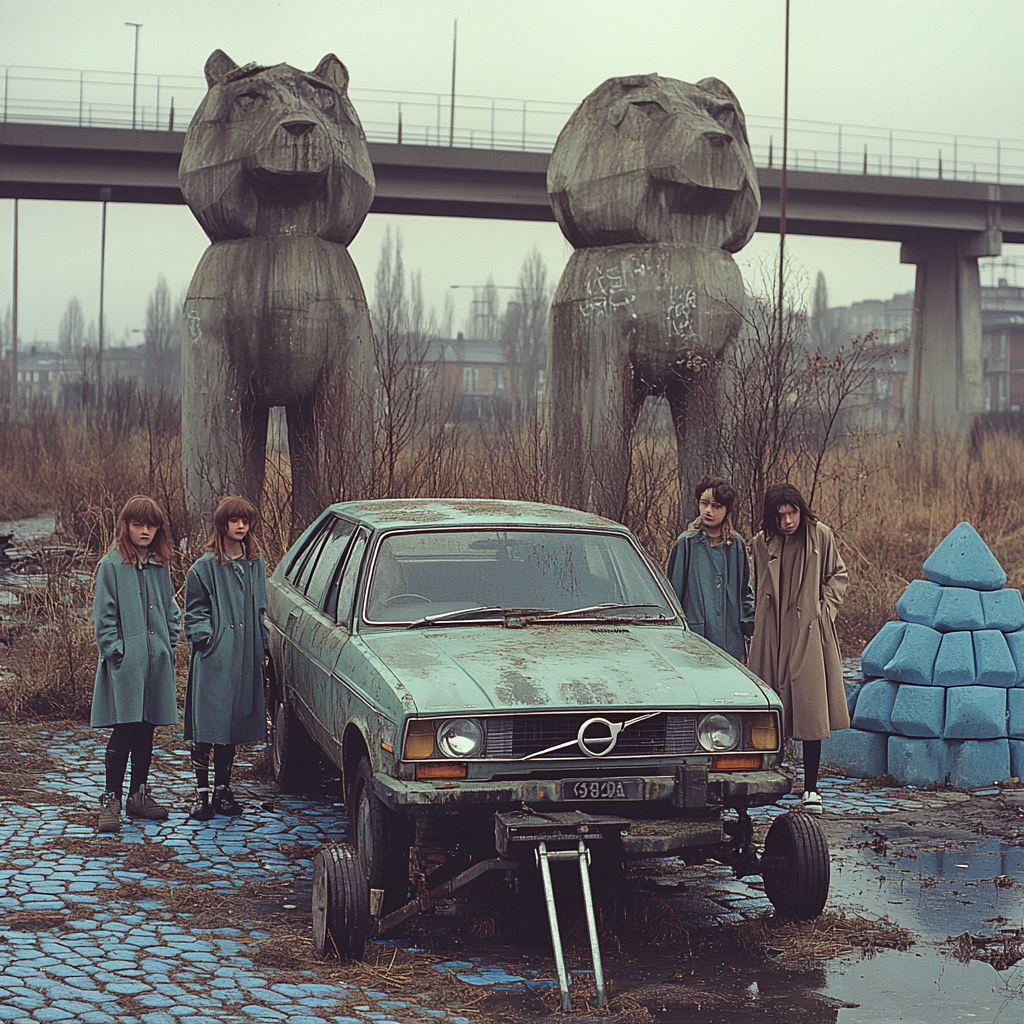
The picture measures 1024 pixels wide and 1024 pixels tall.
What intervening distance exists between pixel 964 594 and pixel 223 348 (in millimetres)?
6257

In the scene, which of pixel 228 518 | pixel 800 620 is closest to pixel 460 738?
pixel 228 518

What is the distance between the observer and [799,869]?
5543 mm

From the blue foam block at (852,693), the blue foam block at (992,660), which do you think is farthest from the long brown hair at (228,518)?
the blue foam block at (992,660)

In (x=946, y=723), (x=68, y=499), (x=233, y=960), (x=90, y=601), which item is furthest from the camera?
(x=68, y=499)

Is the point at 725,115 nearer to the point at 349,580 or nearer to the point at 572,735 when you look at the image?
the point at 349,580

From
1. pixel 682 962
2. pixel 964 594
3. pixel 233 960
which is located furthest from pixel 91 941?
pixel 964 594

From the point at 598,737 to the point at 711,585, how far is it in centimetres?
235

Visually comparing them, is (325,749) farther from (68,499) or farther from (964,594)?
(68,499)

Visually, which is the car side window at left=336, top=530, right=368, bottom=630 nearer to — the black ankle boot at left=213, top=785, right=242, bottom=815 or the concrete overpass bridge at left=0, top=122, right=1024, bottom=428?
the black ankle boot at left=213, top=785, right=242, bottom=815

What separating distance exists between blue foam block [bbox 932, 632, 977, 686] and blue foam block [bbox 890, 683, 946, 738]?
0.07 meters

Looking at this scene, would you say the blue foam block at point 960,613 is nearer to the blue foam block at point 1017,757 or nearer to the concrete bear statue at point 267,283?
the blue foam block at point 1017,757

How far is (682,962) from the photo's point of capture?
5.22 meters

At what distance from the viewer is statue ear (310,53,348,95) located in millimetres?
12203

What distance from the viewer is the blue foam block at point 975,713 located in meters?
8.12
